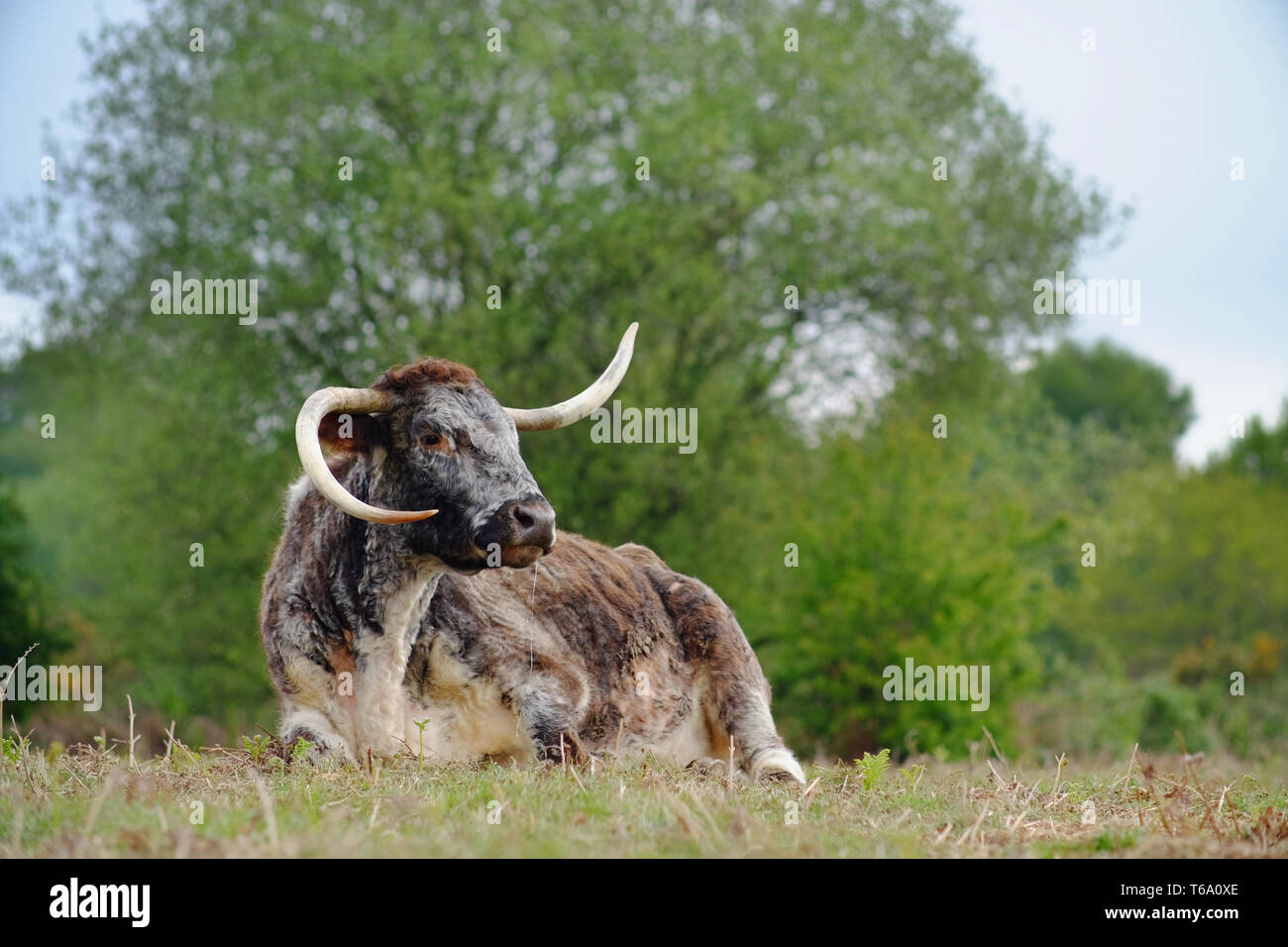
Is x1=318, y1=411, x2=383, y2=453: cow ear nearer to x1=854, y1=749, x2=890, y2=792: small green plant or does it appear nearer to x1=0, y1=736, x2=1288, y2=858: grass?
x1=0, y1=736, x2=1288, y2=858: grass

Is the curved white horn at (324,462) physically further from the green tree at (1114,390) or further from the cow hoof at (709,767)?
the green tree at (1114,390)

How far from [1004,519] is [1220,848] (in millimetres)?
17460

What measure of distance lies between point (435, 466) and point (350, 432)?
0.59m

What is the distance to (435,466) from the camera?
21.9 ft

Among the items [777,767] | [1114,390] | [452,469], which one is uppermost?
[1114,390]

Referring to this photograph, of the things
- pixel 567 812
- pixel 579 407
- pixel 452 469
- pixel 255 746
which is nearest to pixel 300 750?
pixel 255 746

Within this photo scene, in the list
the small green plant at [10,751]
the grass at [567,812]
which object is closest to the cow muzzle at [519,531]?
the grass at [567,812]

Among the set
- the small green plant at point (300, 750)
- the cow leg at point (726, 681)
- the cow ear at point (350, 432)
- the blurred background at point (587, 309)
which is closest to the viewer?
the small green plant at point (300, 750)

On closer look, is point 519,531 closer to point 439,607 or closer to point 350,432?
point 439,607

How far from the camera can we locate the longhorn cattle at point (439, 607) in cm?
657

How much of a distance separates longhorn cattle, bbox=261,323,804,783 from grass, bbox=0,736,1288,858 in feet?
1.48

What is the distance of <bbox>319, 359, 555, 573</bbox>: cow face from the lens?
6363mm

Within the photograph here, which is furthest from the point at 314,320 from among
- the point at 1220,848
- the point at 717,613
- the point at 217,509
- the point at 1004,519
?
the point at 1220,848

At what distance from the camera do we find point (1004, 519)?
840 inches
